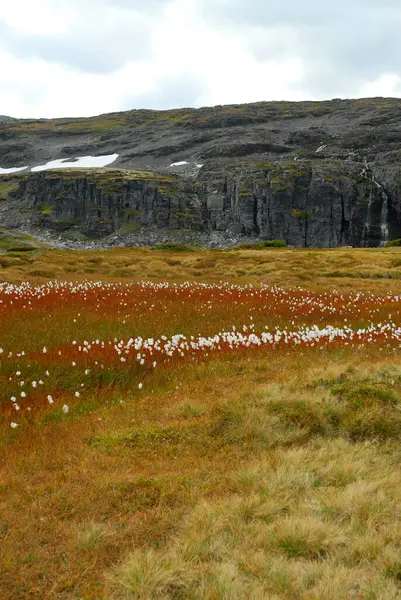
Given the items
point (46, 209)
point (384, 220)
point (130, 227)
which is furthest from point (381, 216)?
point (46, 209)

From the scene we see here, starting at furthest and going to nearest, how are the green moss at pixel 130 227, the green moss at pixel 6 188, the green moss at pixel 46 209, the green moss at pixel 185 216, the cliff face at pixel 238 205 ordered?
the green moss at pixel 6 188, the green moss at pixel 46 209, the green moss at pixel 185 216, the green moss at pixel 130 227, the cliff face at pixel 238 205

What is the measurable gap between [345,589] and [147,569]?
5.76 ft

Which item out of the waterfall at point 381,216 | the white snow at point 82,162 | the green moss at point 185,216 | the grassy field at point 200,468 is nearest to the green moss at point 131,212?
the green moss at point 185,216

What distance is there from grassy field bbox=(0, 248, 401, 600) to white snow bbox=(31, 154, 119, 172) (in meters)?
177

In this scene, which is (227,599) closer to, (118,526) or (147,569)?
(147,569)

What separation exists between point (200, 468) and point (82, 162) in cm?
19114

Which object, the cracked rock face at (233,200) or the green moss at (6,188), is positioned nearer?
the cracked rock face at (233,200)

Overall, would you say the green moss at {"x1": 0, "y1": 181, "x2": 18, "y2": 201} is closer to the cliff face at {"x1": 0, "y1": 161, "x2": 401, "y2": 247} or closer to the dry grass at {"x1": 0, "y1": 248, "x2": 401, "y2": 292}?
the cliff face at {"x1": 0, "y1": 161, "x2": 401, "y2": 247}

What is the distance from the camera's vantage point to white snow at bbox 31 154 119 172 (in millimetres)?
178875

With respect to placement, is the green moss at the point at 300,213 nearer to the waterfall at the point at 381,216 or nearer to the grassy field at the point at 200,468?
the waterfall at the point at 381,216

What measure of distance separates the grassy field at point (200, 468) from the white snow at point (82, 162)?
176620 mm

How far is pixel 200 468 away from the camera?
6320 millimetres

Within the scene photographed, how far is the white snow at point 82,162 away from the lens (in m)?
179

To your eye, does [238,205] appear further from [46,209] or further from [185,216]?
[46,209]
